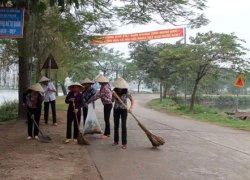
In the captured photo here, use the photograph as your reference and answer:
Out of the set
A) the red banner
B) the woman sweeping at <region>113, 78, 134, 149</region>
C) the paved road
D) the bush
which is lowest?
the paved road

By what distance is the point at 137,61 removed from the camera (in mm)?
37250

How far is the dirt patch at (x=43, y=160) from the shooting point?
21.1 ft

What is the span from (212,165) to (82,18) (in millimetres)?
9871

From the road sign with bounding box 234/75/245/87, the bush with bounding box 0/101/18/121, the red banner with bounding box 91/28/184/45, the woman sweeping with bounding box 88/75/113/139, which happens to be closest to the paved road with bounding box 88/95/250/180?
the woman sweeping with bounding box 88/75/113/139

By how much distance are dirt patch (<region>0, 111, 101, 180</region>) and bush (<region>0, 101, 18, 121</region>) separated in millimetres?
6060

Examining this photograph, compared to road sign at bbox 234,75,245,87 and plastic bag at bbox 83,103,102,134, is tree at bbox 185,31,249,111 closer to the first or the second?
road sign at bbox 234,75,245,87

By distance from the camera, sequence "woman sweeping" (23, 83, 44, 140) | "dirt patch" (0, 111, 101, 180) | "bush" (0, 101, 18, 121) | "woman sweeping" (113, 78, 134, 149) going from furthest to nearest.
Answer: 1. "bush" (0, 101, 18, 121)
2. "woman sweeping" (23, 83, 44, 140)
3. "woman sweeping" (113, 78, 134, 149)
4. "dirt patch" (0, 111, 101, 180)

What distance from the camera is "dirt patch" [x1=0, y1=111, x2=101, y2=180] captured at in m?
6.42

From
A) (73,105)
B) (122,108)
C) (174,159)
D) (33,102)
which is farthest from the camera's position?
(33,102)

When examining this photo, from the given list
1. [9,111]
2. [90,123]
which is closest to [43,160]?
[90,123]

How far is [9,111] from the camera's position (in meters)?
19.0

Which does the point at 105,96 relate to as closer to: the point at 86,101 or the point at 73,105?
the point at 86,101

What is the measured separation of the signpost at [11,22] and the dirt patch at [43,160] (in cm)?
244

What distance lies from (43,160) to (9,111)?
39.9 ft
